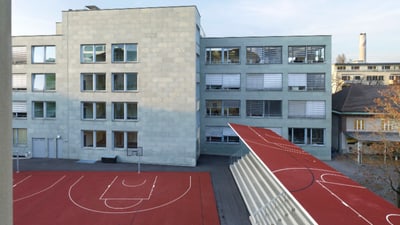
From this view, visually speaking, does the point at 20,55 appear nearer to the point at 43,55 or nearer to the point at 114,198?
the point at 43,55

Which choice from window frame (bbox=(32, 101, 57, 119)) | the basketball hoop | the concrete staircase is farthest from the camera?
window frame (bbox=(32, 101, 57, 119))

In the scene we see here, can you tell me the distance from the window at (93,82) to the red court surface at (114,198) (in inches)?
305

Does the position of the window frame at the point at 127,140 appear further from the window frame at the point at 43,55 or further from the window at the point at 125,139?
the window frame at the point at 43,55

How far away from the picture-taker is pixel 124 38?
26047 millimetres

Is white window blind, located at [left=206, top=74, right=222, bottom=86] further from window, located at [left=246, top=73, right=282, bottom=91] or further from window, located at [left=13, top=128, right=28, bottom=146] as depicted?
window, located at [left=13, top=128, right=28, bottom=146]

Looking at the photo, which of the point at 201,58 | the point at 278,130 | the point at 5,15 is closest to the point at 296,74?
the point at 278,130

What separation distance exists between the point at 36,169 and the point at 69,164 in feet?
8.00

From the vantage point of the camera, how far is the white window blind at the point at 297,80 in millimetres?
28422

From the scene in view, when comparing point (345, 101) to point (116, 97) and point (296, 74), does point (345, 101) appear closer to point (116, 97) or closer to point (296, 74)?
point (296, 74)

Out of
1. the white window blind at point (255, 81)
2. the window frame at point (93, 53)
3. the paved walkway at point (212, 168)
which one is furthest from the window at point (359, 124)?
the window frame at point (93, 53)

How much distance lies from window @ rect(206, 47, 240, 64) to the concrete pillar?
85.8ft

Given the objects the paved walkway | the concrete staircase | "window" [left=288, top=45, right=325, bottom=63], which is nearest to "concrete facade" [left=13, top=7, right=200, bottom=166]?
the paved walkway

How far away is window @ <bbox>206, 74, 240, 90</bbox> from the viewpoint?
29.5 m

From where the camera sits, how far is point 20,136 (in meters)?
28.6
